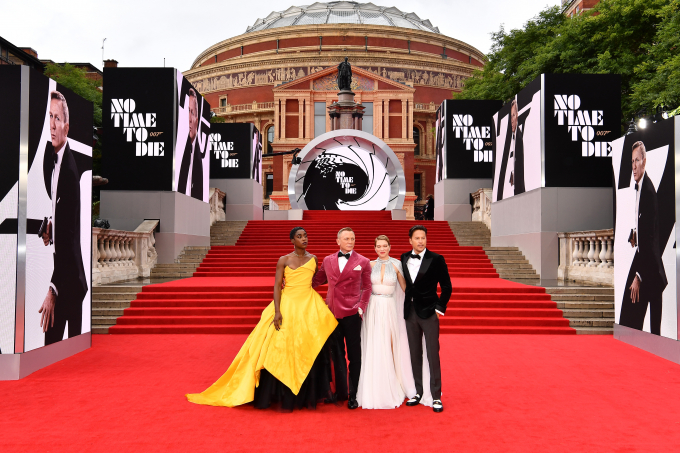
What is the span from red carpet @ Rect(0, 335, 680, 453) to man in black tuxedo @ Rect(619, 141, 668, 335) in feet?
2.70

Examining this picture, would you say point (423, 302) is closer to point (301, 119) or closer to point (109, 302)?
point (109, 302)

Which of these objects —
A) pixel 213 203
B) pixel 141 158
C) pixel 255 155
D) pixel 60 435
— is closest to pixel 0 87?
pixel 60 435

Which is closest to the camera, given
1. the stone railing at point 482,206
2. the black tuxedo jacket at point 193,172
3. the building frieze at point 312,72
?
the black tuxedo jacket at point 193,172

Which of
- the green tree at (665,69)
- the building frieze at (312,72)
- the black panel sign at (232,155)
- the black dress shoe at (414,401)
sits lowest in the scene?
the black dress shoe at (414,401)

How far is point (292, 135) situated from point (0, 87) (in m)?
47.4

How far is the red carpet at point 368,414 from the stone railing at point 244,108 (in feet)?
178

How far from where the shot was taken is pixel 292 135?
5362 centimetres

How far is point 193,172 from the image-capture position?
15.8 metres

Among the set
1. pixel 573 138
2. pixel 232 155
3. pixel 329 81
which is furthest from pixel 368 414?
pixel 329 81

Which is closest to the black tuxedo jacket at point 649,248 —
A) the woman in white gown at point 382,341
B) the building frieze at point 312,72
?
the woman in white gown at point 382,341

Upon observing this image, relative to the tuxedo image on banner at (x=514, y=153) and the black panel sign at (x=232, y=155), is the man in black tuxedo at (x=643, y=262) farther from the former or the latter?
the black panel sign at (x=232, y=155)

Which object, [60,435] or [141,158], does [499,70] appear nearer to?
[141,158]

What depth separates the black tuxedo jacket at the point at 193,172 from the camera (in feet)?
48.8

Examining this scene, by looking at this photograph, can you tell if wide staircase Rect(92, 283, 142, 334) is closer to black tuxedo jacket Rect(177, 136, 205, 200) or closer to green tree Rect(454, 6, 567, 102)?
black tuxedo jacket Rect(177, 136, 205, 200)
